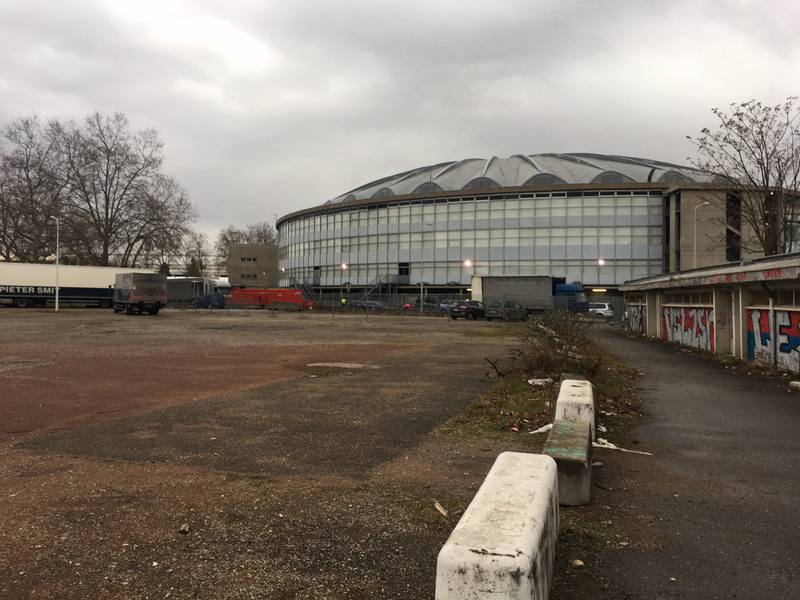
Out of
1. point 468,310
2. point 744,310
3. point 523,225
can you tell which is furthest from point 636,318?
point 523,225

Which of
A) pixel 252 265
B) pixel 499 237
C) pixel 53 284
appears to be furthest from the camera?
pixel 252 265

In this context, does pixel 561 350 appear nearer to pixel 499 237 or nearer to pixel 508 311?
pixel 508 311

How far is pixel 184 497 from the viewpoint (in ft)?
16.0

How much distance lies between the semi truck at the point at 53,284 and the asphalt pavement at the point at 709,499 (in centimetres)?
5296

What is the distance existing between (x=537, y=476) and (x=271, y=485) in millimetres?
2661

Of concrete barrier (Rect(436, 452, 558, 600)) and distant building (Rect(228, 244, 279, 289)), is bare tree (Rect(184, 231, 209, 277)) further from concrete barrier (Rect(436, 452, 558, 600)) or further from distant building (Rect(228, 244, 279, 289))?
concrete barrier (Rect(436, 452, 558, 600))

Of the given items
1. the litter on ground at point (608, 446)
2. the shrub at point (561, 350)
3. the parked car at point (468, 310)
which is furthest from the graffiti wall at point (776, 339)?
the parked car at point (468, 310)

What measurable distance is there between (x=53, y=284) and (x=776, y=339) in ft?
180

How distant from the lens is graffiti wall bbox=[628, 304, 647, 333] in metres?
31.5

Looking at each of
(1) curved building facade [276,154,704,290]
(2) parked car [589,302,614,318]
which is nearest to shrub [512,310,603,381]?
(2) parked car [589,302,614,318]

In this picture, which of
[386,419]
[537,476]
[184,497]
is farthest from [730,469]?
[184,497]

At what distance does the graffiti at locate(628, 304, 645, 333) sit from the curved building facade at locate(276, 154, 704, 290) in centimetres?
2202

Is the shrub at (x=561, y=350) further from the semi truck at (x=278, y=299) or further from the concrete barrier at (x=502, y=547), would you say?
the semi truck at (x=278, y=299)

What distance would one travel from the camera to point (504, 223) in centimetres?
6712
